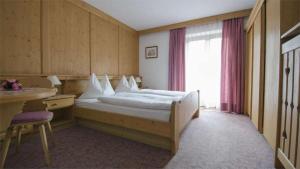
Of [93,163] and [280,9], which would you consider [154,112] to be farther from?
[280,9]

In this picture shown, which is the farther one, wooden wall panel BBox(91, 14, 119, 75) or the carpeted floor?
wooden wall panel BBox(91, 14, 119, 75)

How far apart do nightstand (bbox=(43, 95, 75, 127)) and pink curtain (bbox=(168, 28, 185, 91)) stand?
2.98 metres

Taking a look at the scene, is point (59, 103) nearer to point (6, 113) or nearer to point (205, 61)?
point (6, 113)

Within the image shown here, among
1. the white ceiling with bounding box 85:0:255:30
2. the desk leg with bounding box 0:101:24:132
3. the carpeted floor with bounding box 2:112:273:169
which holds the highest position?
the white ceiling with bounding box 85:0:255:30

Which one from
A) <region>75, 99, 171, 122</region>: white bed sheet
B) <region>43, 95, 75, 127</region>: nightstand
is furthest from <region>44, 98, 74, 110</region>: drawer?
<region>75, 99, 171, 122</region>: white bed sheet

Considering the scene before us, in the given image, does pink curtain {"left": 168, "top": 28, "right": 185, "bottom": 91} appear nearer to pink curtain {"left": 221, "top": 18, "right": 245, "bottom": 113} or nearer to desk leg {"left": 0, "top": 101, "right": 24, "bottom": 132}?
pink curtain {"left": 221, "top": 18, "right": 245, "bottom": 113}

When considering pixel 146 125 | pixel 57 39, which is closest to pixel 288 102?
pixel 146 125

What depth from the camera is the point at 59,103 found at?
2510 mm

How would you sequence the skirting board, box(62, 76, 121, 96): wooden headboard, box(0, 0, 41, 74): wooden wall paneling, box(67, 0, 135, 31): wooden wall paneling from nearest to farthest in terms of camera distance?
the skirting board, box(0, 0, 41, 74): wooden wall paneling, box(62, 76, 121, 96): wooden headboard, box(67, 0, 135, 31): wooden wall paneling

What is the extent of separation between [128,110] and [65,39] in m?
2.11

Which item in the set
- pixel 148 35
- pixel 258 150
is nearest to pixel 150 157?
pixel 258 150

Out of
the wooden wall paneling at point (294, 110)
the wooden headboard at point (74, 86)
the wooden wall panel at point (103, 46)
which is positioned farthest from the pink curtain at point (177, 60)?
the wooden wall paneling at point (294, 110)

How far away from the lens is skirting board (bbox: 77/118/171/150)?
197 cm

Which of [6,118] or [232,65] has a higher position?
[232,65]
